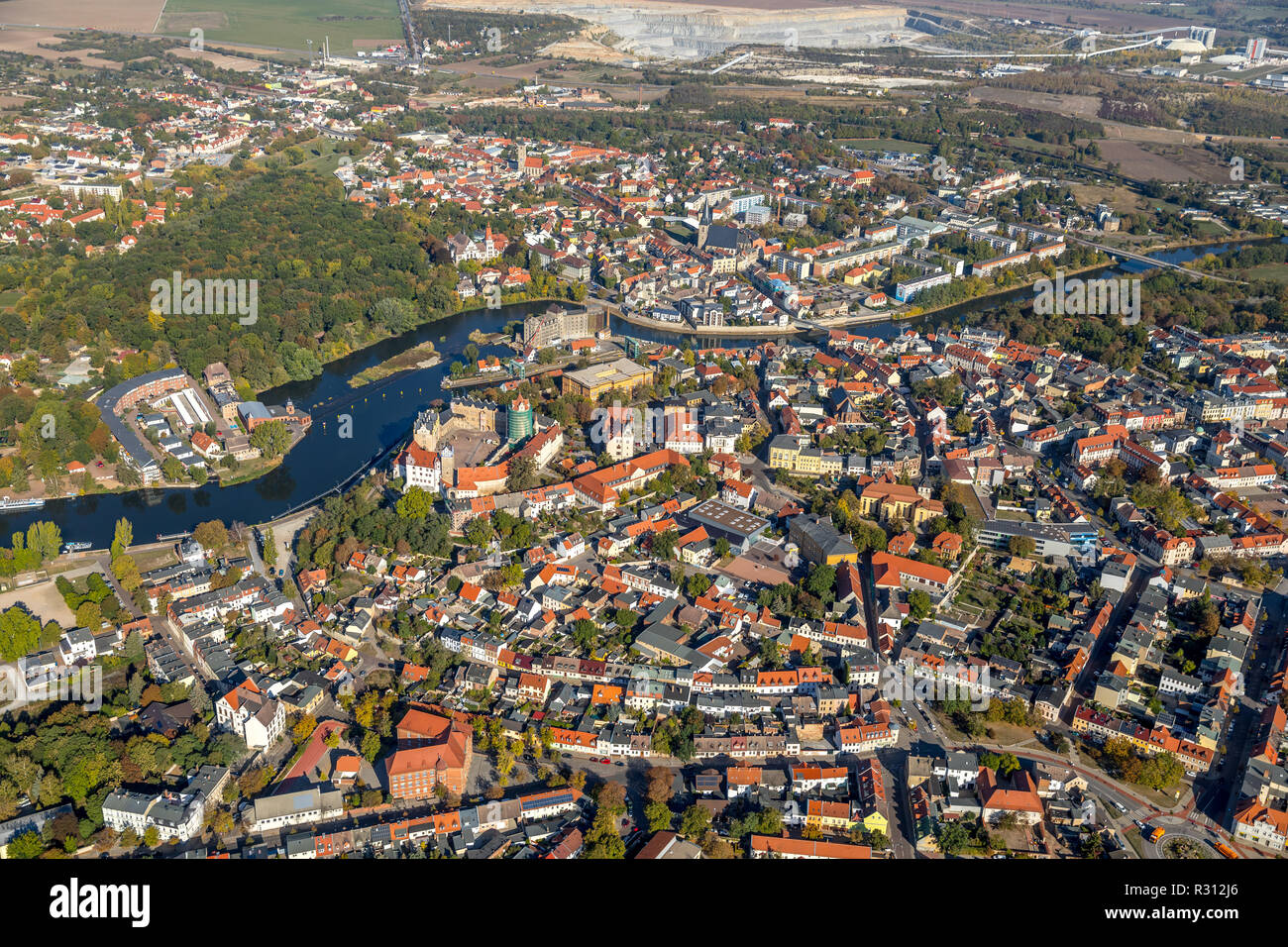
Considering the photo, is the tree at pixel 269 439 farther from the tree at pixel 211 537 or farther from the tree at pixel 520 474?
the tree at pixel 520 474

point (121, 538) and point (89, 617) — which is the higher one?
point (121, 538)

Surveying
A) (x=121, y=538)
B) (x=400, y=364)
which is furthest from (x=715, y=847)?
(x=400, y=364)

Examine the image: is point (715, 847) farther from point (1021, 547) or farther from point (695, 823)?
point (1021, 547)

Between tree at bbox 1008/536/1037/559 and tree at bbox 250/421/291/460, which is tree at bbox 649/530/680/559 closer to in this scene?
tree at bbox 1008/536/1037/559

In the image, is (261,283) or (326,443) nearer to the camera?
(326,443)

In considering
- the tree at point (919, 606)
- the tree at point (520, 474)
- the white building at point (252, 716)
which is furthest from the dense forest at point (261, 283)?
the tree at point (919, 606)

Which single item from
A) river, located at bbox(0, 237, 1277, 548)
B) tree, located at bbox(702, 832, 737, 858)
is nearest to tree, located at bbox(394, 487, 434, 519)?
river, located at bbox(0, 237, 1277, 548)
